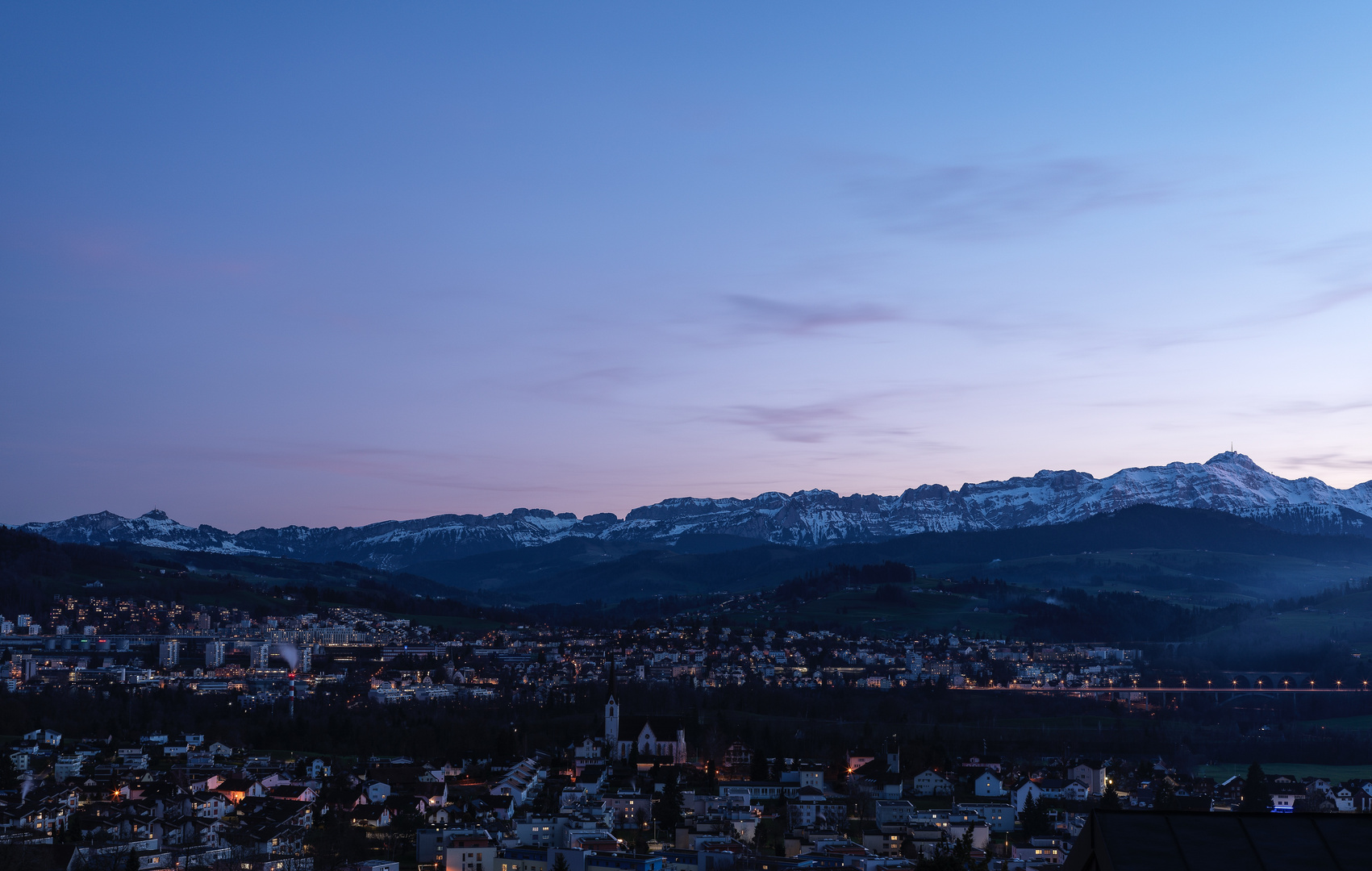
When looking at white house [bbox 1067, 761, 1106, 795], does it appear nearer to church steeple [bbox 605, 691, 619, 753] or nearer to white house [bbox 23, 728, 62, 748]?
church steeple [bbox 605, 691, 619, 753]

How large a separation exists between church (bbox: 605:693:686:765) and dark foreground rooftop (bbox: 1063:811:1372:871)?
6744 cm

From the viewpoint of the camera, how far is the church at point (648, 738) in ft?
239

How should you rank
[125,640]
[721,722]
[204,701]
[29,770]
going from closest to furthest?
[29,770] < [721,722] < [204,701] < [125,640]

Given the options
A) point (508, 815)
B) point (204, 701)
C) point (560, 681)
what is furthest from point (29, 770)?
point (560, 681)

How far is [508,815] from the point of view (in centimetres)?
5150

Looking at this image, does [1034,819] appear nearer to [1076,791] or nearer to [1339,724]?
[1076,791]

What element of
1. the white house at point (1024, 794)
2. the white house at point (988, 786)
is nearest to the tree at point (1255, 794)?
the white house at point (1024, 794)

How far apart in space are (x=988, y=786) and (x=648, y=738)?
19.6 meters

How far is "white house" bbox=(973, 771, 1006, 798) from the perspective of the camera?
2388 inches

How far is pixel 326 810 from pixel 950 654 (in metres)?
96.3

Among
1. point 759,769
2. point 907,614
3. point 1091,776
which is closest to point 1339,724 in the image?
point 1091,776

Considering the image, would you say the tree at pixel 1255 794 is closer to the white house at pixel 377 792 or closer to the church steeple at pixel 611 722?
the church steeple at pixel 611 722

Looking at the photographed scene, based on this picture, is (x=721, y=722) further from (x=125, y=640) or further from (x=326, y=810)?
(x=125, y=640)

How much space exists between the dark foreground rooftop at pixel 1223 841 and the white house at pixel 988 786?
57.3 meters
